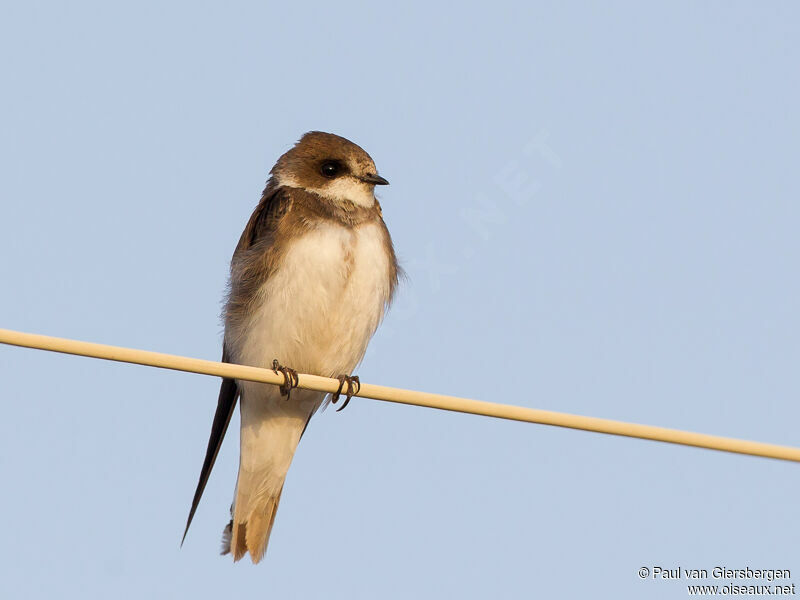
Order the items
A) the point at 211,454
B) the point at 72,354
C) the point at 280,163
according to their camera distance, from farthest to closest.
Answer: the point at 280,163, the point at 211,454, the point at 72,354

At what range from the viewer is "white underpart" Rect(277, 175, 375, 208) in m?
6.16

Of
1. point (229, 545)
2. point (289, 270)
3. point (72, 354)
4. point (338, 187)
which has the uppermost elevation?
point (338, 187)

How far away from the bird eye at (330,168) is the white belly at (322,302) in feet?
1.63

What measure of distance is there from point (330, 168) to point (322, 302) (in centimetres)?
98

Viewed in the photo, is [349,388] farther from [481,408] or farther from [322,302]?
[481,408]

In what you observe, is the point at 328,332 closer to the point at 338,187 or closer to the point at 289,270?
the point at 289,270

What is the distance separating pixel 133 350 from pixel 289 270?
2257 millimetres

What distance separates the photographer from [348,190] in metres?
6.20

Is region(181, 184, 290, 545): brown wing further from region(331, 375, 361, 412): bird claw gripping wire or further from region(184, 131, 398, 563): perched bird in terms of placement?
region(331, 375, 361, 412): bird claw gripping wire

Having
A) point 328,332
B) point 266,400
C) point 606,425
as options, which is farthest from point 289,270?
point 606,425

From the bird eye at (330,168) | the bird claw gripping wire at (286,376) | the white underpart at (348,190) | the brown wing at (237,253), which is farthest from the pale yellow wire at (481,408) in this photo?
the bird eye at (330,168)

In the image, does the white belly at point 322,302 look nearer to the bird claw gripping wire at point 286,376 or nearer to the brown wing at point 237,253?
the bird claw gripping wire at point 286,376

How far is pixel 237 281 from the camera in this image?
611 cm

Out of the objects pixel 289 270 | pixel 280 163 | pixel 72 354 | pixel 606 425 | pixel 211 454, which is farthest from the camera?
pixel 280 163
